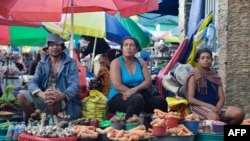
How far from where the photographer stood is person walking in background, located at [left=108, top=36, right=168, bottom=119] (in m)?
5.79

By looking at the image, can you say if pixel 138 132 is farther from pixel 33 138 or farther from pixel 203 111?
pixel 203 111

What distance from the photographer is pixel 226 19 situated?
768 centimetres

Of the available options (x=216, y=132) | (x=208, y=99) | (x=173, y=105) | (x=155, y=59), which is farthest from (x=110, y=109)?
(x=155, y=59)

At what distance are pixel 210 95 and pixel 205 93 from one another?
2.8 inches

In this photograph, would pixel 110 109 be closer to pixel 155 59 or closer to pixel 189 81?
pixel 189 81

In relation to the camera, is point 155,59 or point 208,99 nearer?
point 208,99

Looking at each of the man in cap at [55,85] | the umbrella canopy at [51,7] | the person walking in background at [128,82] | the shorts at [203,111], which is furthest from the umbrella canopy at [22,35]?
the shorts at [203,111]

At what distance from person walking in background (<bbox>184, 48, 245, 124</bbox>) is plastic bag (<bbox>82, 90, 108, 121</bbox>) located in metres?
1.06

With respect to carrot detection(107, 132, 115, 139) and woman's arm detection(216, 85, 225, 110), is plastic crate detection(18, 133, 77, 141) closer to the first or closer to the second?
carrot detection(107, 132, 115, 139)

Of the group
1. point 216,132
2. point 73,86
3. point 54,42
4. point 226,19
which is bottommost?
point 216,132

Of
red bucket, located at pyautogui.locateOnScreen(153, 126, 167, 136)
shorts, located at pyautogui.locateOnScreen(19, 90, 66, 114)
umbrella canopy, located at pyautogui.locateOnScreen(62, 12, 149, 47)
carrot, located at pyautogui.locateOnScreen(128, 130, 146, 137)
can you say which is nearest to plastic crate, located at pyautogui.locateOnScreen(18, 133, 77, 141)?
carrot, located at pyautogui.locateOnScreen(128, 130, 146, 137)

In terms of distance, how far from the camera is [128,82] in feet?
19.7

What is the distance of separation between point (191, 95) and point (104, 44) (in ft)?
19.0

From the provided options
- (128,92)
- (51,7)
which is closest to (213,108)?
(128,92)
